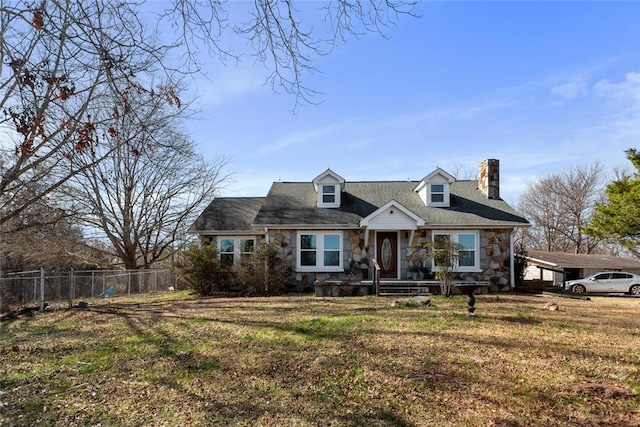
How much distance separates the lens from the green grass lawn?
14.5 feet

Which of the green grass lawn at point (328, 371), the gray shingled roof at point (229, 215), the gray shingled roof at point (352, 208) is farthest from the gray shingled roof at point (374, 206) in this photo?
the green grass lawn at point (328, 371)

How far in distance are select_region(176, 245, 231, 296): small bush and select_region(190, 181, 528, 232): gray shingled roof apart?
1880 millimetres

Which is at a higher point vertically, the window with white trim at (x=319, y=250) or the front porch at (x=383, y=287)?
the window with white trim at (x=319, y=250)

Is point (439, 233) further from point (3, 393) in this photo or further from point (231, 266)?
point (3, 393)

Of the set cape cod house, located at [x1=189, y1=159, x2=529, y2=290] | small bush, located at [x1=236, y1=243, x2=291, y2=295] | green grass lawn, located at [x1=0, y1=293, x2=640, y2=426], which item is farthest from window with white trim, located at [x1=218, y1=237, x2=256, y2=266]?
green grass lawn, located at [x1=0, y1=293, x2=640, y2=426]

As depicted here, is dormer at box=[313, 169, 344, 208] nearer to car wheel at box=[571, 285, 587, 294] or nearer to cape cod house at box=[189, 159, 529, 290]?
cape cod house at box=[189, 159, 529, 290]

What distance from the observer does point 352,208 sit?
17.9m

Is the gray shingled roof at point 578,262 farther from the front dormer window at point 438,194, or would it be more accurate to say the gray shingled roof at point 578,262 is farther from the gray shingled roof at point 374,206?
the front dormer window at point 438,194

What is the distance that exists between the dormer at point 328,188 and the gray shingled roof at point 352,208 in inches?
12.7

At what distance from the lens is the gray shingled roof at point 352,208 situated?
1662 cm

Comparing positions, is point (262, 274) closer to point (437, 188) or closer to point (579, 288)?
point (437, 188)

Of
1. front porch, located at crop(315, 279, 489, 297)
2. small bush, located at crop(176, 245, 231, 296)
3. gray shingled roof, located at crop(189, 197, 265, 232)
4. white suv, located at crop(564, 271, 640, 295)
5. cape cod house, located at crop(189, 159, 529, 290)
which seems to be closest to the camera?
front porch, located at crop(315, 279, 489, 297)

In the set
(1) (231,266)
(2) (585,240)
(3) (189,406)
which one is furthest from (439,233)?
(2) (585,240)

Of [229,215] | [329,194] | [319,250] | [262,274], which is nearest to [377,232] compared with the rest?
[319,250]
